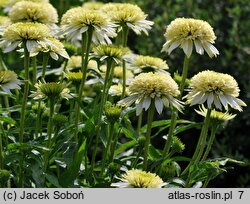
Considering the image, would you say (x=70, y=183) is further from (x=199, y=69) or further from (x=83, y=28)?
(x=199, y=69)

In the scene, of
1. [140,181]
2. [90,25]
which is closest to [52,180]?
[140,181]

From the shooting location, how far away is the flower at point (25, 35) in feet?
5.82

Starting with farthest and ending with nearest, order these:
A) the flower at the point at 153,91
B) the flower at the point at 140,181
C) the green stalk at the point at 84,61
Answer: the green stalk at the point at 84,61 < the flower at the point at 153,91 < the flower at the point at 140,181

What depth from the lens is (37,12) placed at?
215 centimetres

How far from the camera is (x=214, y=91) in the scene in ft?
5.74

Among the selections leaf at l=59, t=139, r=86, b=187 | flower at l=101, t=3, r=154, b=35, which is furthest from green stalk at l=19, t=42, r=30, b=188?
flower at l=101, t=3, r=154, b=35

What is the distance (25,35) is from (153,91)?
42 centimetres

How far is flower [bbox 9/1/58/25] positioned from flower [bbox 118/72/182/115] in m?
0.58

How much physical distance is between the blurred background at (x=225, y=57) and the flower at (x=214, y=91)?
127 cm

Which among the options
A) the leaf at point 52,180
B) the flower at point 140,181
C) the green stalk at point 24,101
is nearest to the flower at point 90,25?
the green stalk at point 24,101

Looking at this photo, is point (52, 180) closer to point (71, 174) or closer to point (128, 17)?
point (71, 174)

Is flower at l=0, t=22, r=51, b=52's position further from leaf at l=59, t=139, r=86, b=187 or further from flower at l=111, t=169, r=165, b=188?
flower at l=111, t=169, r=165, b=188

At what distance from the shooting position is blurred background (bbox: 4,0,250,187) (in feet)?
10.5

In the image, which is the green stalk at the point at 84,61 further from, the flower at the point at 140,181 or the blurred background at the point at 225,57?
the blurred background at the point at 225,57
